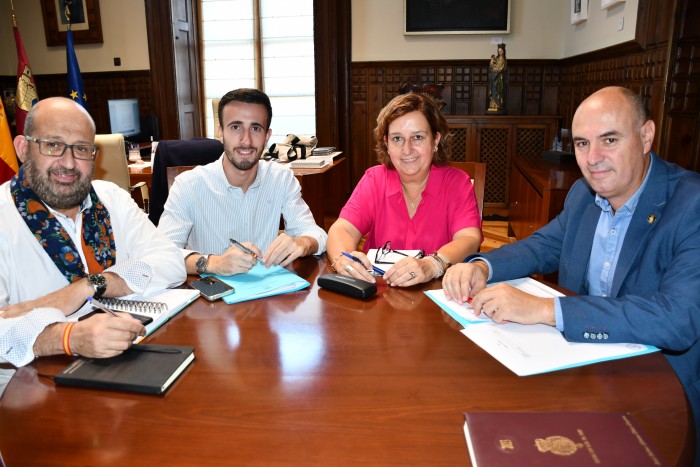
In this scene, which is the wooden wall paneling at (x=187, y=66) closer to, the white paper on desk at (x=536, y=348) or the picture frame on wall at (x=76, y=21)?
the picture frame on wall at (x=76, y=21)

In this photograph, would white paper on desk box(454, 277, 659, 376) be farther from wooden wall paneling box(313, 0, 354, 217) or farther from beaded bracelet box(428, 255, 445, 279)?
wooden wall paneling box(313, 0, 354, 217)

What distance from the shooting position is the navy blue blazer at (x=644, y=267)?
3.42 feet

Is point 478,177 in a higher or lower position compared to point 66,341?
higher

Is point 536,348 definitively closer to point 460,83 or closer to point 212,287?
point 212,287

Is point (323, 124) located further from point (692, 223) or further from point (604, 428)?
point (604, 428)

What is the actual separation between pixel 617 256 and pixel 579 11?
3.93 m

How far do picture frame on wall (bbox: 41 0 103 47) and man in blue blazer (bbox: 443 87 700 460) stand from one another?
6043 millimetres

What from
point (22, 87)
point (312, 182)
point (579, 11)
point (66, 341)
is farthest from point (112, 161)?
point (579, 11)

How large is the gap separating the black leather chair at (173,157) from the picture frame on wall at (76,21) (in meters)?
4.09

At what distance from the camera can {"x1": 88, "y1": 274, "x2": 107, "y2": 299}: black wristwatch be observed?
49.8 inches

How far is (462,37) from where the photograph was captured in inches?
208

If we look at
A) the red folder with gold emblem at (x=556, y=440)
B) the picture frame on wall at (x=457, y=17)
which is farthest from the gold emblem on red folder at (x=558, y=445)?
the picture frame on wall at (x=457, y=17)

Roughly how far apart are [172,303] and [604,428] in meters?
0.95

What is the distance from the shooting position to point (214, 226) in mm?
2031
